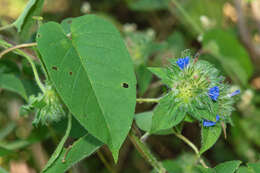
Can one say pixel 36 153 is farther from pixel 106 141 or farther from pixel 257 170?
pixel 257 170

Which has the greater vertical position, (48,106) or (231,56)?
(48,106)

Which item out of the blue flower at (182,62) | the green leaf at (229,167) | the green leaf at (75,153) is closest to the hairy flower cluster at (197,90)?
the blue flower at (182,62)

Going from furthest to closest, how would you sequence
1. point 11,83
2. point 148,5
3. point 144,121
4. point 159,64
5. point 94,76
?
point 148,5, point 159,64, point 11,83, point 144,121, point 94,76

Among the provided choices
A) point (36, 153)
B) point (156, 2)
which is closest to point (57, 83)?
point (36, 153)

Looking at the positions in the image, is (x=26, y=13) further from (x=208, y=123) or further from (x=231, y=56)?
(x=231, y=56)

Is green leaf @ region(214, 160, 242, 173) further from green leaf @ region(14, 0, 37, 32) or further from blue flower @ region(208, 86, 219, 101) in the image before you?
green leaf @ region(14, 0, 37, 32)

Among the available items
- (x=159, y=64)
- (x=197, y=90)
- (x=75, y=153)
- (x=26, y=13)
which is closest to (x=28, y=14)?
(x=26, y=13)
